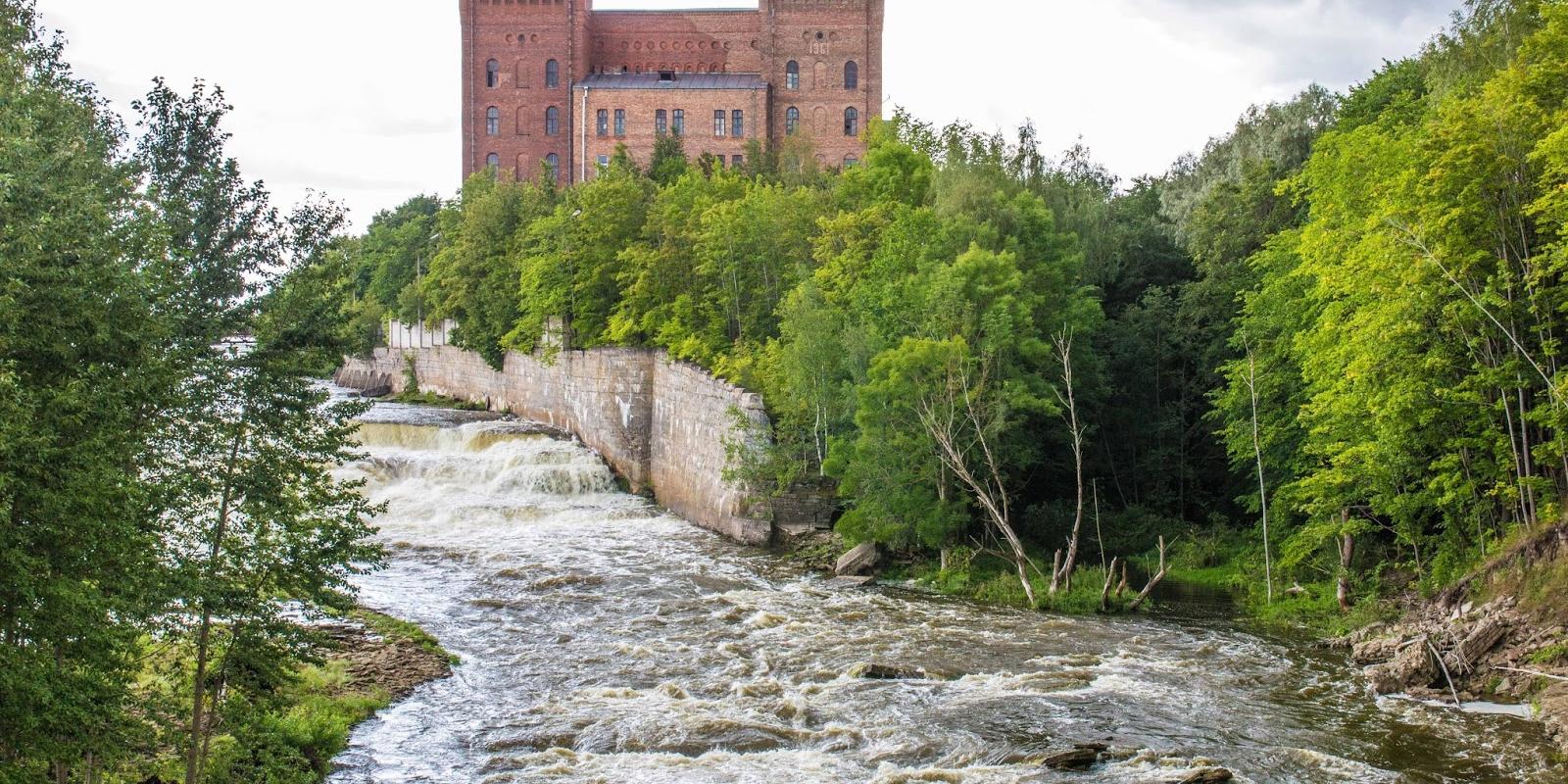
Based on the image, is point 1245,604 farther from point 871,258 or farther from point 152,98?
point 152,98

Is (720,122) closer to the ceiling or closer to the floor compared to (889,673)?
closer to the ceiling

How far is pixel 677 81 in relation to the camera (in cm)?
8281

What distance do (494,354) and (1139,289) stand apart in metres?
27.6

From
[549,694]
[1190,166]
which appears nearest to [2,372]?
[549,694]

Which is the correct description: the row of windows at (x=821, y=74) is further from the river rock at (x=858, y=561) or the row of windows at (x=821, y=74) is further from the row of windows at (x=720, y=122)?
the river rock at (x=858, y=561)

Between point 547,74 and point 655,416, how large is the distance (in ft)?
155

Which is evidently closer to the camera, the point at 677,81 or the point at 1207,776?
the point at 1207,776

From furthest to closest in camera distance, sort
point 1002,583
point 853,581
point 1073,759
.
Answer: point 853,581, point 1002,583, point 1073,759

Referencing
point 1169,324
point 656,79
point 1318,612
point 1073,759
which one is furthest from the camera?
point 656,79

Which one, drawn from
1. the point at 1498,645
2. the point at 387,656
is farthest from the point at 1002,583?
the point at 387,656

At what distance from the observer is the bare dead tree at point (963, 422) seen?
2886 centimetres

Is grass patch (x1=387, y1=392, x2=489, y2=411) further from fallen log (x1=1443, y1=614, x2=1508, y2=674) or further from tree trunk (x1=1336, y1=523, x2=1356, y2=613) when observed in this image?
→ fallen log (x1=1443, y1=614, x2=1508, y2=674)

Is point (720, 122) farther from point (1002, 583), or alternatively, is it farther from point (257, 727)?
point (257, 727)

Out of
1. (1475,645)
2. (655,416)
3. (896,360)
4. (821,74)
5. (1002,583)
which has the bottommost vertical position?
(1002,583)
